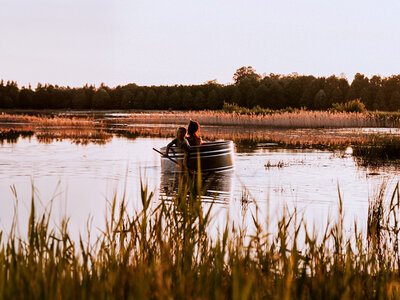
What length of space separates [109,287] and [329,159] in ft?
48.9

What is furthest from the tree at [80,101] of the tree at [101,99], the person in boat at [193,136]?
the person in boat at [193,136]

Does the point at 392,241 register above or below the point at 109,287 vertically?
below

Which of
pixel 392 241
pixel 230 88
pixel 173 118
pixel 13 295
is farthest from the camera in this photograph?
pixel 230 88

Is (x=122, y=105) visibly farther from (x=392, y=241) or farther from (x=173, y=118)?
(x=392, y=241)

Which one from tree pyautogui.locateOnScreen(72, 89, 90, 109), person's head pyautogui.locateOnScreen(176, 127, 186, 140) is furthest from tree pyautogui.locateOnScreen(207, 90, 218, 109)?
person's head pyautogui.locateOnScreen(176, 127, 186, 140)

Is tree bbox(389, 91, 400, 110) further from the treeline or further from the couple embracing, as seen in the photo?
the couple embracing

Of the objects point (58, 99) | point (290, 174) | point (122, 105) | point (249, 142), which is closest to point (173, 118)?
point (249, 142)

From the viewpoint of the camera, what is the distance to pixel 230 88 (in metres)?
118

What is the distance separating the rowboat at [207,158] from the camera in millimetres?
12865

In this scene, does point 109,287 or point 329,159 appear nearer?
point 109,287

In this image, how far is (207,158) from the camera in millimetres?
13367

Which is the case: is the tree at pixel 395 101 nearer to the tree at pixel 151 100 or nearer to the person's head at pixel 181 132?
the tree at pixel 151 100

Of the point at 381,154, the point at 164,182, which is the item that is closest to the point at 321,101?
the point at 381,154

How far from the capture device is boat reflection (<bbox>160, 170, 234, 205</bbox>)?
411 inches
